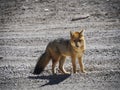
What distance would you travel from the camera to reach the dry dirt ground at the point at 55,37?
952cm

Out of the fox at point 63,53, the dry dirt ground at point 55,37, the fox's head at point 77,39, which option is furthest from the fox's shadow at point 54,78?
the fox's head at point 77,39

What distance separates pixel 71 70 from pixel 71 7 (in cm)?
1175

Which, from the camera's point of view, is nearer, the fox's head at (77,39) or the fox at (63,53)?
the fox's head at (77,39)

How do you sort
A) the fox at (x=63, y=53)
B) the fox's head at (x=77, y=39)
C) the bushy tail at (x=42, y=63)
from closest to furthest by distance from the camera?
the fox's head at (x=77, y=39)
the fox at (x=63, y=53)
the bushy tail at (x=42, y=63)

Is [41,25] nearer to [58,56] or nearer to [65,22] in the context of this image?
[65,22]

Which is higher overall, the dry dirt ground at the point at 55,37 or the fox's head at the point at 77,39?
the fox's head at the point at 77,39

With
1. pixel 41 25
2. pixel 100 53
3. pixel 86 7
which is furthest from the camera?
pixel 86 7

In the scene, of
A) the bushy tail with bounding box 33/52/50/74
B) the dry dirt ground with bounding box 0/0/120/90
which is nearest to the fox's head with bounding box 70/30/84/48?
the dry dirt ground with bounding box 0/0/120/90

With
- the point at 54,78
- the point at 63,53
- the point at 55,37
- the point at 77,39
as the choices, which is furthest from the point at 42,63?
the point at 55,37

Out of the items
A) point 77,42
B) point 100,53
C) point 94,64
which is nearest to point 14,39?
point 100,53

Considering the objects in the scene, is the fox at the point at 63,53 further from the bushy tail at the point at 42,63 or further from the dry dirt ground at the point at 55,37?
the dry dirt ground at the point at 55,37

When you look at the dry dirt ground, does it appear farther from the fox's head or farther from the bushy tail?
the fox's head

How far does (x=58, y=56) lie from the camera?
10.6m

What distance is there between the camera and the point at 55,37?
654 inches
